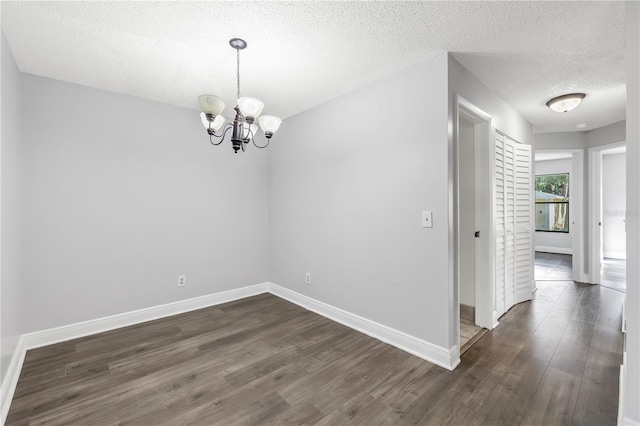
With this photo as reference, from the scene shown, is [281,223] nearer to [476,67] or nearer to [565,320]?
[476,67]

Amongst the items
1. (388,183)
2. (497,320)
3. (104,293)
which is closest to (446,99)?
(388,183)

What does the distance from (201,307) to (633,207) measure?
390cm

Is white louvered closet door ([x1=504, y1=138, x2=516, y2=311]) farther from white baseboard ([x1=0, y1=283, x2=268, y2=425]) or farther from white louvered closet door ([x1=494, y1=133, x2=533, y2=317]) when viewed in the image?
white baseboard ([x1=0, y1=283, x2=268, y2=425])

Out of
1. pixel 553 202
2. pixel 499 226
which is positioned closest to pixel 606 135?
pixel 499 226

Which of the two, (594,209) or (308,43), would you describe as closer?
(308,43)

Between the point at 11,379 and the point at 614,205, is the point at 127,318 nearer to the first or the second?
the point at 11,379

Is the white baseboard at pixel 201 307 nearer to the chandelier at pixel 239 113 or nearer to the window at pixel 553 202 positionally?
the chandelier at pixel 239 113

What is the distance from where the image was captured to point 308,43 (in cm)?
208

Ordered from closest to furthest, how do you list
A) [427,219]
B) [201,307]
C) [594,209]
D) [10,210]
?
[10,210] → [427,219] → [201,307] → [594,209]

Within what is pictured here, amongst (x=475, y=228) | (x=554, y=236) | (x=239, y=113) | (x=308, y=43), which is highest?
(x=308, y=43)

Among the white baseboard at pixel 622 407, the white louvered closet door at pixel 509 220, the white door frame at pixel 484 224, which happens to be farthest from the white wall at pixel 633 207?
the white louvered closet door at pixel 509 220

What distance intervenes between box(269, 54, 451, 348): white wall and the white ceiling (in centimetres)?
27

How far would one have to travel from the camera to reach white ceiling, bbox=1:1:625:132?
1751mm

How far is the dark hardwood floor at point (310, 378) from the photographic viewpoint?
1.72 m
